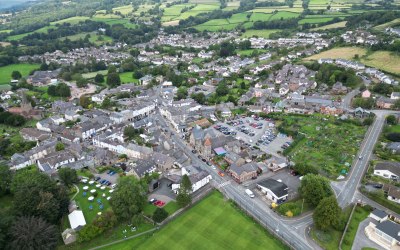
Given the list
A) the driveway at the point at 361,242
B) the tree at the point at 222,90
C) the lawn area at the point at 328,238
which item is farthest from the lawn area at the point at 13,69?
the driveway at the point at 361,242

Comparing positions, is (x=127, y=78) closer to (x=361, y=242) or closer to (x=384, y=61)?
(x=384, y=61)

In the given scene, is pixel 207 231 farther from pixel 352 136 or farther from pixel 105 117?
pixel 105 117

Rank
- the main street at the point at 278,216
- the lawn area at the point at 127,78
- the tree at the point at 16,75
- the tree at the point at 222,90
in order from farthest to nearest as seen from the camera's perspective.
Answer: the tree at the point at 16,75
the lawn area at the point at 127,78
the tree at the point at 222,90
the main street at the point at 278,216

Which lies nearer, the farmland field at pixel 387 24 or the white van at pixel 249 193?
the white van at pixel 249 193

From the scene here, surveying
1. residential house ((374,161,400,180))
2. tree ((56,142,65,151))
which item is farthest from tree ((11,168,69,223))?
residential house ((374,161,400,180))

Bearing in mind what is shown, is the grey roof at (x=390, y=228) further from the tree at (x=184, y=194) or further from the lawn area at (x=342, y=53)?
the lawn area at (x=342, y=53)

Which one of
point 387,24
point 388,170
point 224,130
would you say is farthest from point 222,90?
point 387,24

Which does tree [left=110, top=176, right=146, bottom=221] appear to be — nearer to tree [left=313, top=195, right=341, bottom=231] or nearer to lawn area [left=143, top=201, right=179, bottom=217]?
lawn area [left=143, top=201, right=179, bottom=217]
